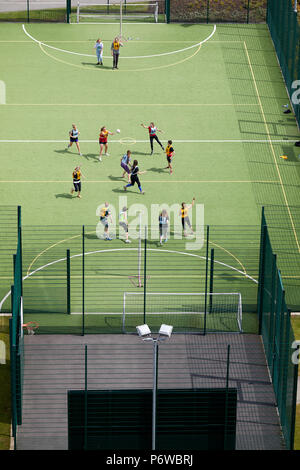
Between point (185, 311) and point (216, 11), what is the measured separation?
3056 centimetres

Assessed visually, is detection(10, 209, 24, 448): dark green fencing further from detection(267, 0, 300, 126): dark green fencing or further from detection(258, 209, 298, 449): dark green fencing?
detection(267, 0, 300, 126): dark green fencing

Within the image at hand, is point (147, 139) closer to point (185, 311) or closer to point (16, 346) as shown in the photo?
point (185, 311)

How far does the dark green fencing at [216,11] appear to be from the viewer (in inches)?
2419

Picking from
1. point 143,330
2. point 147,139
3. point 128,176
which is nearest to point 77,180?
point 128,176

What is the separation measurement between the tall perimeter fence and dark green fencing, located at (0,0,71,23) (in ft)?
74.6

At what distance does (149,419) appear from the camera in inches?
1227

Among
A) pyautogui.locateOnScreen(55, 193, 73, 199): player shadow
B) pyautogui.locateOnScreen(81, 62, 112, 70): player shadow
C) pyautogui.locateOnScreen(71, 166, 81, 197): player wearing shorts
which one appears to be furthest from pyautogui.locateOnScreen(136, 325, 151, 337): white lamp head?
pyautogui.locateOnScreen(81, 62, 112, 70): player shadow

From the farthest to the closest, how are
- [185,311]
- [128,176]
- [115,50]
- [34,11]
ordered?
[34,11], [115,50], [128,176], [185,311]

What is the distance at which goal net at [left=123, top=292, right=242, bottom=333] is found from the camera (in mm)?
35594

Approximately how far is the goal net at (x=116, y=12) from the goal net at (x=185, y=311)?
91.5ft

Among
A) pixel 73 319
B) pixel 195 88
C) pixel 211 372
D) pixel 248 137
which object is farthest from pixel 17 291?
pixel 195 88

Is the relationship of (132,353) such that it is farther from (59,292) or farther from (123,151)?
(123,151)

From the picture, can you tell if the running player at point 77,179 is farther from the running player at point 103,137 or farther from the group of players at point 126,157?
the running player at point 103,137

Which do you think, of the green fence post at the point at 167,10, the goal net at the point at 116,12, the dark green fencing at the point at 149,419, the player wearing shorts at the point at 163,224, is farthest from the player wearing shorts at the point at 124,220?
the goal net at the point at 116,12
